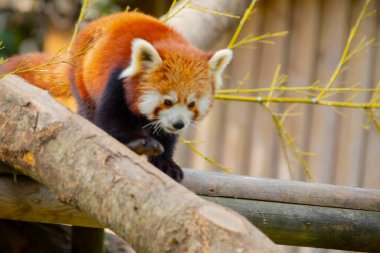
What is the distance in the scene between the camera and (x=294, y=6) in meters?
5.46

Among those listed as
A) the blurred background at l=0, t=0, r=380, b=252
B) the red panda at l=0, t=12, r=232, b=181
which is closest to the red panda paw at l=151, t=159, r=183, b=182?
the red panda at l=0, t=12, r=232, b=181

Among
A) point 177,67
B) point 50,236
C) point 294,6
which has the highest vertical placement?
point 294,6

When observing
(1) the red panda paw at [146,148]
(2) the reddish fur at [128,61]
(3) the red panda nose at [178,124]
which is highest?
(2) the reddish fur at [128,61]

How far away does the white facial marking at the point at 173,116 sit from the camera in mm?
3188

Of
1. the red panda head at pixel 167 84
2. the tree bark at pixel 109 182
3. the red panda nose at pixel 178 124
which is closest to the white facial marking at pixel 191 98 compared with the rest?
the red panda head at pixel 167 84

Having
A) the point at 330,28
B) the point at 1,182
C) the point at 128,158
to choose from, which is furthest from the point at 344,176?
the point at 128,158

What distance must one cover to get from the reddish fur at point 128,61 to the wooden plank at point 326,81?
7.41ft

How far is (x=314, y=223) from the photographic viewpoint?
112 inches

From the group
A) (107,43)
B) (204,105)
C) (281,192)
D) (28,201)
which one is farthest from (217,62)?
(28,201)

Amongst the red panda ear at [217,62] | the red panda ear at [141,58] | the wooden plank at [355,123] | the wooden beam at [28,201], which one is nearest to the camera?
the wooden beam at [28,201]

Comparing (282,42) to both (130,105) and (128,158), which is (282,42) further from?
(128,158)

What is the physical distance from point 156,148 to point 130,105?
358 millimetres

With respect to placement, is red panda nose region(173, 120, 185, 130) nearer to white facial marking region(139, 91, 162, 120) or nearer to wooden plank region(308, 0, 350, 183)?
white facial marking region(139, 91, 162, 120)

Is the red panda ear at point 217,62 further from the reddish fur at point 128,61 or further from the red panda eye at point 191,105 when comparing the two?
the red panda eye at point 191,105
